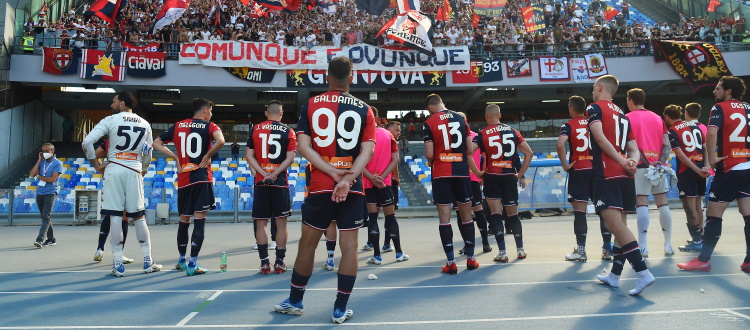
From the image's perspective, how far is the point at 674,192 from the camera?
1667 centimetres

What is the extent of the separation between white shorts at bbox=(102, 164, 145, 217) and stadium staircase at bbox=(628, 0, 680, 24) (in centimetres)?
3474

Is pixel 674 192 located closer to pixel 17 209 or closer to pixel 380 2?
pixel 380 2

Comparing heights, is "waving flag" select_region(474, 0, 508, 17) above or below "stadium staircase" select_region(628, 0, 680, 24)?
below

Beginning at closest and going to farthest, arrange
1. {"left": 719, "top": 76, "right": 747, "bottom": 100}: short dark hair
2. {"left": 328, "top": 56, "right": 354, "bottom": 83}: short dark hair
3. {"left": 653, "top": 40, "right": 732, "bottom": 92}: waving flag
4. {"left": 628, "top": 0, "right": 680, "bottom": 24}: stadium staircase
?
1. {"left": 328, "top": 56, "right": 354, "bottom": 83}: short dark hair
2. {"left": 719, "top": 76, "right": 747, "bottom": 100}: short dark hair
3. {"left": 653, "top": 40, "right": 732, "bottom": 92}: waving flag
4. {"left": 628, "top": 0, "right": 680, "bottom": 24}: stadium staircase

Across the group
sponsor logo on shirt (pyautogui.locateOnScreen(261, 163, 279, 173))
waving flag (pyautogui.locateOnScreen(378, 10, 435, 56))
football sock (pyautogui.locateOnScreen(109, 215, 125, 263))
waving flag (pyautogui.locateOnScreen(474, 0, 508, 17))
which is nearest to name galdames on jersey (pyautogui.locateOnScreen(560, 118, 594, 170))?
sponsor logo on shirt (pyautogui.locateOnScreen(261, 163, 279, 173))

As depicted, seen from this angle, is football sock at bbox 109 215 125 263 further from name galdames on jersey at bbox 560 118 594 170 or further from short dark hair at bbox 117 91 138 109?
name galdames on jersey at bbox 560 118 594 170

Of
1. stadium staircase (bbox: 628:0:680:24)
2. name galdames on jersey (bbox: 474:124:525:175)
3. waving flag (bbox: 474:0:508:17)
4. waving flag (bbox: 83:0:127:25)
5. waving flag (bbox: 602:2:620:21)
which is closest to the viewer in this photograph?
name galdames on jersey (bbox: 474:124:525:175)

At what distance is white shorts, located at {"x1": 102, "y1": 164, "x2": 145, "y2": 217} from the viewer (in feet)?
19.9

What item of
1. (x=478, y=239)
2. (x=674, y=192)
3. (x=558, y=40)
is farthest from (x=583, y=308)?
(x=558, y=40)

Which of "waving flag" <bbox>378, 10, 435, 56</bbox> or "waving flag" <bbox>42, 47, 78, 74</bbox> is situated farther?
"waving flag" <bbox>378, 10, 435, 56</bbox>

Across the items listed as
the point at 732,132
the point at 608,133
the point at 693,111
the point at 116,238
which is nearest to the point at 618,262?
the point at 608,133

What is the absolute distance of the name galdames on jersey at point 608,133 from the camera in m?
5.02

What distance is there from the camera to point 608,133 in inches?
200

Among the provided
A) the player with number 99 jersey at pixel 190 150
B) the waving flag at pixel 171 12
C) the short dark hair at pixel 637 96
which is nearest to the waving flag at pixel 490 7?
the waving flag at pixel 171 12
